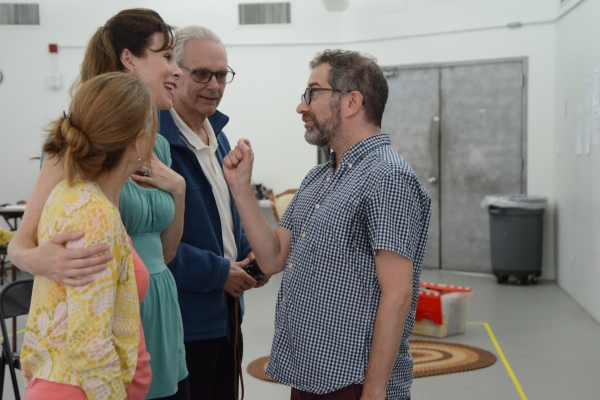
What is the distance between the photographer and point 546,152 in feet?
26.6

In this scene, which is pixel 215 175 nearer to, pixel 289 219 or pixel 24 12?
pixel 289 219

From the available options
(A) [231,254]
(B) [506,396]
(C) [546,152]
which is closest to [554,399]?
(B) [506,396]

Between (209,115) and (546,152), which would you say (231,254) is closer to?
(209,115)

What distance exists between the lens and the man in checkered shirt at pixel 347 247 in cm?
182

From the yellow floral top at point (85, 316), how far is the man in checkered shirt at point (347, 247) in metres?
0.56

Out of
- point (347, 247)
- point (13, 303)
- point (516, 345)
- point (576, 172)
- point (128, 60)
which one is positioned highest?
point (128, 60)

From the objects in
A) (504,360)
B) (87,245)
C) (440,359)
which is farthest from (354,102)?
(504,360)

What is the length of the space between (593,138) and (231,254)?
4698 millimetres

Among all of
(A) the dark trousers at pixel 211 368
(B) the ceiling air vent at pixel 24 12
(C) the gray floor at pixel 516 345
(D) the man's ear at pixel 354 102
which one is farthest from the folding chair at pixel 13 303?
(B) the ceiling air vent at pixel 24 12

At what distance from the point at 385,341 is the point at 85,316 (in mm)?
780

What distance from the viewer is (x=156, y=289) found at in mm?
1894

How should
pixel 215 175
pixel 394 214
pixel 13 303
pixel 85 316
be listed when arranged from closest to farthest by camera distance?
pixel 85 316 < pixel 394 214 < pixel 215 175 < pixel 13 303

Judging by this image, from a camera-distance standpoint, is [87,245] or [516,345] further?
[516,345]

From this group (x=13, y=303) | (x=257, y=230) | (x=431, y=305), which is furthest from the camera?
(x=431, y=305)
